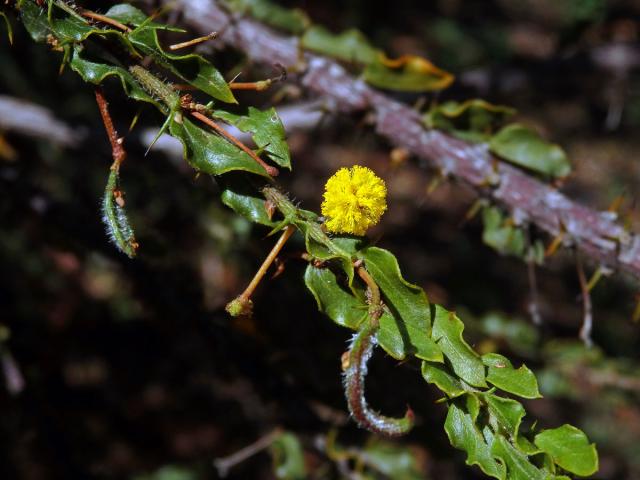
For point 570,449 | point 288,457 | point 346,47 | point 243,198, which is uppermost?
point 243,198

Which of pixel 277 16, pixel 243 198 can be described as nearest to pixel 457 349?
pixel 243 198

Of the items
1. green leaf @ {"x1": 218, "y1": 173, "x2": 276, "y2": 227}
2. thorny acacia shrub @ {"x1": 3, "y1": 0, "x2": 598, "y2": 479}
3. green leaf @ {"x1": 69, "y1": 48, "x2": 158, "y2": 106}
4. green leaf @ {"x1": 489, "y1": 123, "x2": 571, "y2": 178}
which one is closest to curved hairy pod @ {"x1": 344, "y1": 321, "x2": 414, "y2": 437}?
thorny acacia shrub @ {"x1": 3, "y1": 0, "x2": 598, "y2": 479}

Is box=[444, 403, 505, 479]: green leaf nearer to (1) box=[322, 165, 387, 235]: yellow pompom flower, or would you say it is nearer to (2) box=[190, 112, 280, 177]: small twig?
(1) box=[322, 165, 387, 235]: yellow pompom flower

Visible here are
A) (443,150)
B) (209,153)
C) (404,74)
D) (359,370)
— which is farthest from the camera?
(404,74)

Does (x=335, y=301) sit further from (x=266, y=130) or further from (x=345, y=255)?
(x=266, y=130)

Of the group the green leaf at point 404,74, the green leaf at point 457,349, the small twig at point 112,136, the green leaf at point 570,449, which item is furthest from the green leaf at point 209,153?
the green leaf at point 404,74

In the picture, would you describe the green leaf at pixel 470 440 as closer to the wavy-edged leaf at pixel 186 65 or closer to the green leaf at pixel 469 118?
the wavy-edged leaf at pixel 186 65
